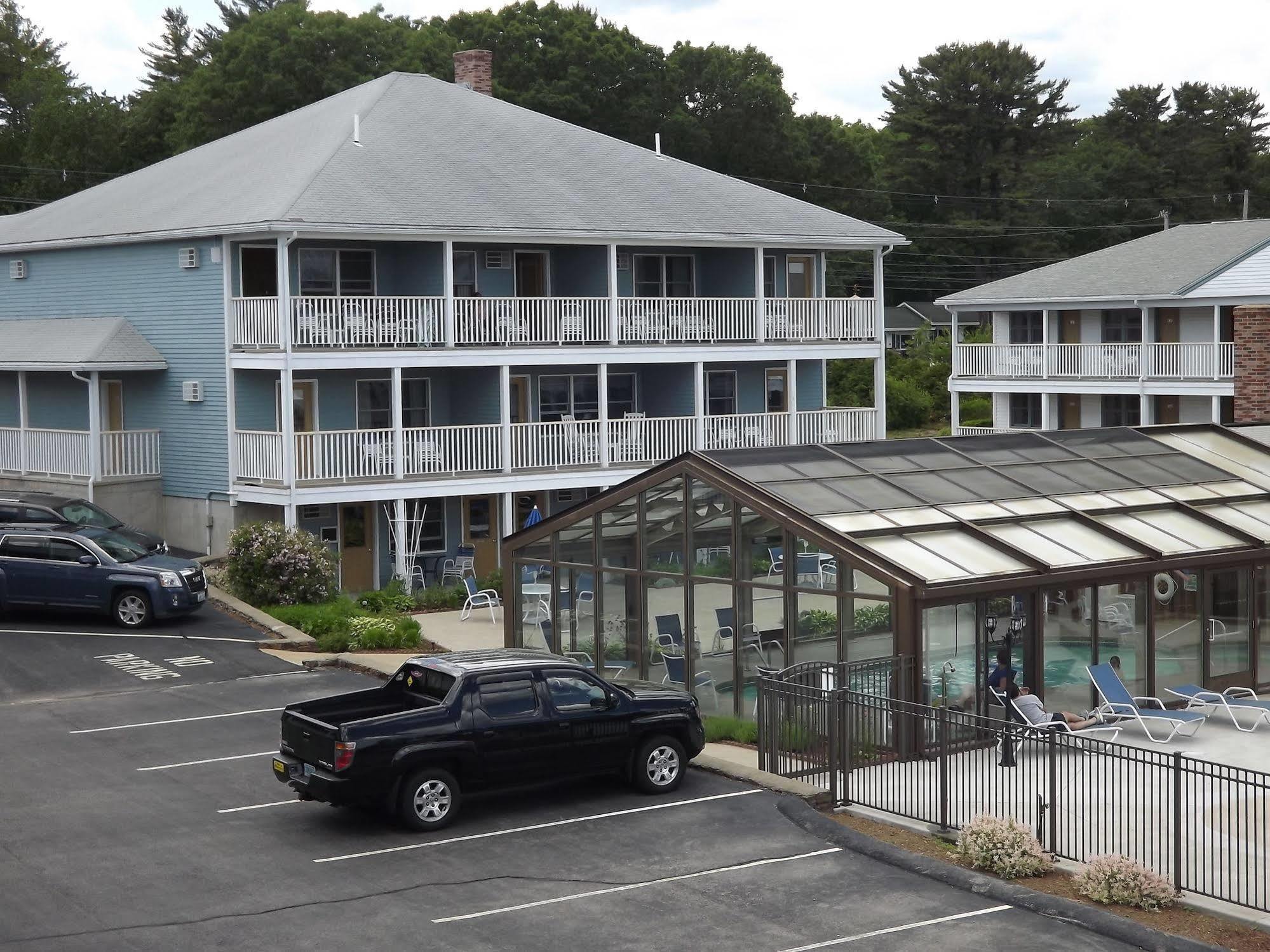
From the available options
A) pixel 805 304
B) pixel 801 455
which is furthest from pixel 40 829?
pixel 805 304

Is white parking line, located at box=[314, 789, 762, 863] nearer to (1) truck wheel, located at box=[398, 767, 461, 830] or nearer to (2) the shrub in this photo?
(1) truck wheel, located at box=[398, 767, 461, 830]

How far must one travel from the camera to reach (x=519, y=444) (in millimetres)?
34094

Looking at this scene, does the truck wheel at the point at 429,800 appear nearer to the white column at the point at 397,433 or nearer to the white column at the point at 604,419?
the white column at the point at 397,433

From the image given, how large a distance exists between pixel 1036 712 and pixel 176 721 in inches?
405

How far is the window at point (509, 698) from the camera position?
15625 millimetres

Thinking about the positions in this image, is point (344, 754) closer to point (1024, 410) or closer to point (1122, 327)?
point (1122, 327)

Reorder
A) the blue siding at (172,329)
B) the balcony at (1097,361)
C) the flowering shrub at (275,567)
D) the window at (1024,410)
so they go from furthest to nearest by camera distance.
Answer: the window at (1024,410) < the balcony at (1097,361) < the blue siding at (172,329) < the flowering shrub at (275,567)

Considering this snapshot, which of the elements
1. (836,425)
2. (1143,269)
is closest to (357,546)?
(836,425)

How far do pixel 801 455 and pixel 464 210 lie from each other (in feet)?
48.5

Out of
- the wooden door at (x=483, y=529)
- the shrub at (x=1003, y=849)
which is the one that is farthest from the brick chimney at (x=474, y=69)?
Answer: the shrub at (x=1003, y=849)

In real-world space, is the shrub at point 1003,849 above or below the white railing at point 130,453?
below

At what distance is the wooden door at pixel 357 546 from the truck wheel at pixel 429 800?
1834 centimetres

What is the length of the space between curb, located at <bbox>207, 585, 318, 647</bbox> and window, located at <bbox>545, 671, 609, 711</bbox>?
10.2 meters

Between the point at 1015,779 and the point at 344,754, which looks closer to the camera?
the point at 344,754
